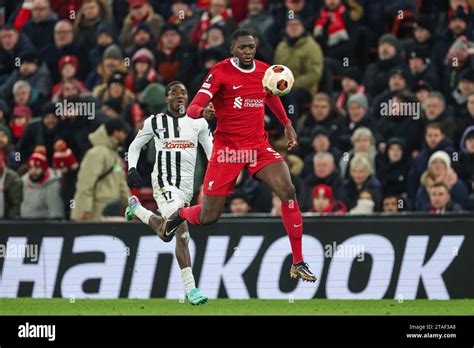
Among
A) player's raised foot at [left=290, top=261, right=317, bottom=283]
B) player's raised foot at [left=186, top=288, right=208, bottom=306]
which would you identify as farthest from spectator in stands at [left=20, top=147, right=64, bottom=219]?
player's raised foot at [left=290, top=261, right=317, bottom=283]

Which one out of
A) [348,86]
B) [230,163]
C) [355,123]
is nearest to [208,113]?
[230,163]

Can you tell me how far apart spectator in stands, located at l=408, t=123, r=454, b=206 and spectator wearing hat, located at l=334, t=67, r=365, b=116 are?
153 cm

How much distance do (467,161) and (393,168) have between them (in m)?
0.98

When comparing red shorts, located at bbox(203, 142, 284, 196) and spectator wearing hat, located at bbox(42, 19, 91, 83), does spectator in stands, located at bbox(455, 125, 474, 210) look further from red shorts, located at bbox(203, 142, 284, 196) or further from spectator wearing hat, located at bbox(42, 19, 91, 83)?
spectator wearing hat, located at bbox(42, 19, 91, 83)

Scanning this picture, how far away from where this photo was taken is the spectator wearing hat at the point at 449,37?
19.9 m

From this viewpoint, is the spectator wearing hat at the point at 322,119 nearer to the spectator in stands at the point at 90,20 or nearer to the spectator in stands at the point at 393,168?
the spectator in stands at the point at 393,168

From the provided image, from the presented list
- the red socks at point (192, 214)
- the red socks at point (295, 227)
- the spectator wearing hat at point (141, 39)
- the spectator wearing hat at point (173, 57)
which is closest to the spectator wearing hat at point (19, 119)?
the spectator wearing hat at point (141, 39)

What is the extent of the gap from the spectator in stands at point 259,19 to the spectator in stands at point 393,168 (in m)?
3.14

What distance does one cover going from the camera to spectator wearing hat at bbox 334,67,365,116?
20.1 metres
